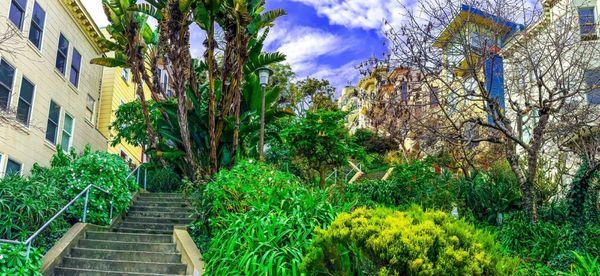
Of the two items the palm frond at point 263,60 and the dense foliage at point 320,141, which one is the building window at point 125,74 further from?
the dense foliage at point 320,141

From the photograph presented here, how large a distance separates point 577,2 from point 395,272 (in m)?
18.6

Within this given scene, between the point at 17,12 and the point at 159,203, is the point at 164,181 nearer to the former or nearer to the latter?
the point at 159,203

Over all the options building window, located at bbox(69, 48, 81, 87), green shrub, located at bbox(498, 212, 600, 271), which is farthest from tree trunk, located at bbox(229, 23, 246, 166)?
building window, located at bbox(69, 48, 81, 87)

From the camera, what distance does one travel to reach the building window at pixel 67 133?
19062 mm

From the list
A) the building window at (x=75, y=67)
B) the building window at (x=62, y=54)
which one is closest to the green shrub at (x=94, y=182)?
the building window at (x=62, y=54)

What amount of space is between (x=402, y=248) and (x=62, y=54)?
702 inches

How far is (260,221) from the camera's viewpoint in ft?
23.8

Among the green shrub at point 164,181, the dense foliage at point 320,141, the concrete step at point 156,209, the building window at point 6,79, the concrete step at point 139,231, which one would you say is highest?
the building window at point 6,79

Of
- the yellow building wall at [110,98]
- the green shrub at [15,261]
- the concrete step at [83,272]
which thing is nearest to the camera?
the green shrub at [15,261]

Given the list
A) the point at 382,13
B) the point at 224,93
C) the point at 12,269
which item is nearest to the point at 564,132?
the point at 382,13

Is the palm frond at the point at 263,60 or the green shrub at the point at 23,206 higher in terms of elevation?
the palm frond at the point at 263,60

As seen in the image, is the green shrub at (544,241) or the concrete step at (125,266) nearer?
the green shrub at (544,241)

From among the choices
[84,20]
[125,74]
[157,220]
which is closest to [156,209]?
[157,220]

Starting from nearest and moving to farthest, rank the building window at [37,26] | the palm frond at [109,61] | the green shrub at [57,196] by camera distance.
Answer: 1. the green shrub at [57,196]
2. the building window at [37,26]
3. the palm frond at [109,61]
